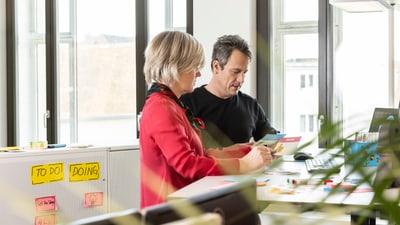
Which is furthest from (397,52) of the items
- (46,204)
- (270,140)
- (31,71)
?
(31,71)

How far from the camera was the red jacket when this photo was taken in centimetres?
230

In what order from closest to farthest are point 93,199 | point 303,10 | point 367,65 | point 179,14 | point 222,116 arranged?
point 93,199
point 222,116
point 367,65
point 303,10
point 179,14

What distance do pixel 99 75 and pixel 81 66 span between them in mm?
194

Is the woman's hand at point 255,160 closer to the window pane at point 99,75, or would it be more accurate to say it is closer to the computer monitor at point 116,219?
the computer monitor at point 116,219

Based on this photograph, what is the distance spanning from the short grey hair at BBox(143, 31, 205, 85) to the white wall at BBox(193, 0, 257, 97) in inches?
79.8

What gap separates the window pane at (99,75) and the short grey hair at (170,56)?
2674 millimetres

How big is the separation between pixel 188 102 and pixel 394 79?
4.94 feet

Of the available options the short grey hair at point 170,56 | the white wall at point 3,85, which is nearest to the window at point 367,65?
the short grey hair at point 170,56

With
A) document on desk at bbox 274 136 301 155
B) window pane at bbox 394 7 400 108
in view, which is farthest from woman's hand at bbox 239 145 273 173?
window pane at bbox 394 7 400 108

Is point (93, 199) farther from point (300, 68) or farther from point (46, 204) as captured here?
point (300, 68)

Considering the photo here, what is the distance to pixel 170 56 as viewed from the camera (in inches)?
96.9

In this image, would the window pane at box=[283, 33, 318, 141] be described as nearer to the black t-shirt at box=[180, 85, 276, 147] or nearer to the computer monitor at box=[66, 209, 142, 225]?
the black t-shirt at box=[180, 85, 276, 147]

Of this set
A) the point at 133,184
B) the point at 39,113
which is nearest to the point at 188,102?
the point at 133,184

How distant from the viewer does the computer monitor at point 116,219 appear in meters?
0.68
